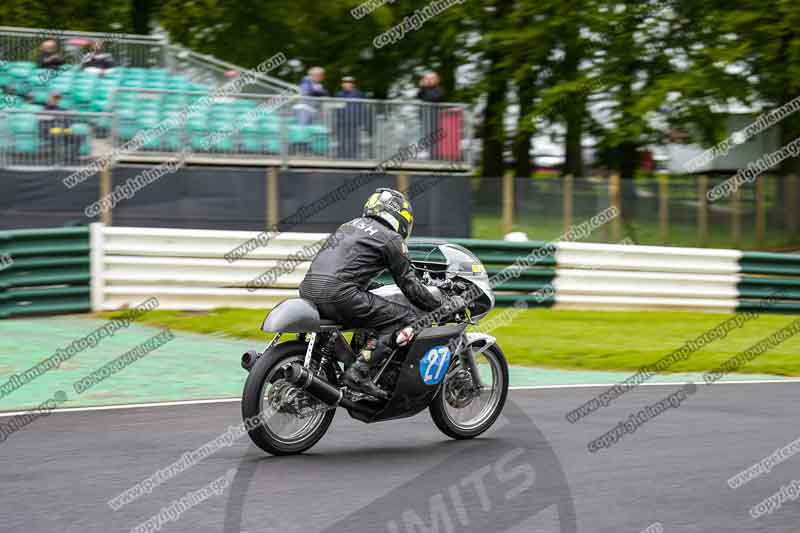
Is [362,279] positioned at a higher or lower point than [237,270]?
higher

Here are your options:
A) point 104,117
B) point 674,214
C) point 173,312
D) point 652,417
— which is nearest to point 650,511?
point 652,417

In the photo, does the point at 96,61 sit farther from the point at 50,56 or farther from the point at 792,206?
the point at 792,206

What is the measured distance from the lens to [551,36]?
26594 millimetres

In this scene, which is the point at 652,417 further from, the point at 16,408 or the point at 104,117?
the point at 104,117

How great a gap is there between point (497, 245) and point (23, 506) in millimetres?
11205

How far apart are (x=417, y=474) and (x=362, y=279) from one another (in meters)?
1.37

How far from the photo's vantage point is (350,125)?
1972cm

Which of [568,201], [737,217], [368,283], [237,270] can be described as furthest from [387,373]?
[737,217]

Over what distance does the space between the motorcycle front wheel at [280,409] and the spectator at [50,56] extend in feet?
40.3

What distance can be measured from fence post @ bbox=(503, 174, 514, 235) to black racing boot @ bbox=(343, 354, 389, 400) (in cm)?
1339

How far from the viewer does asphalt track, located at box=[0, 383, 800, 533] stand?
6.45 m

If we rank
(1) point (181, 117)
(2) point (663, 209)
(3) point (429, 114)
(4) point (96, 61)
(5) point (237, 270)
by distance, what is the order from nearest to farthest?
(5) point (237, 270) → (1) point (181, 117) → (4) point (96, 61) → (3) point (429, 114) → (2) point (663, 209)

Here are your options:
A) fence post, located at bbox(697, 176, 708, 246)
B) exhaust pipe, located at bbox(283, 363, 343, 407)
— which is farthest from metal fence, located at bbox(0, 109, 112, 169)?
fence post, located at bbox(697, 176, 708, 246)

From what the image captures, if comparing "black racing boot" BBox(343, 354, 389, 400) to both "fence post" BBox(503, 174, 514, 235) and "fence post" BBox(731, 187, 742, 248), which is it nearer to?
"fence post" BBox(503, 174, 514, 235)
